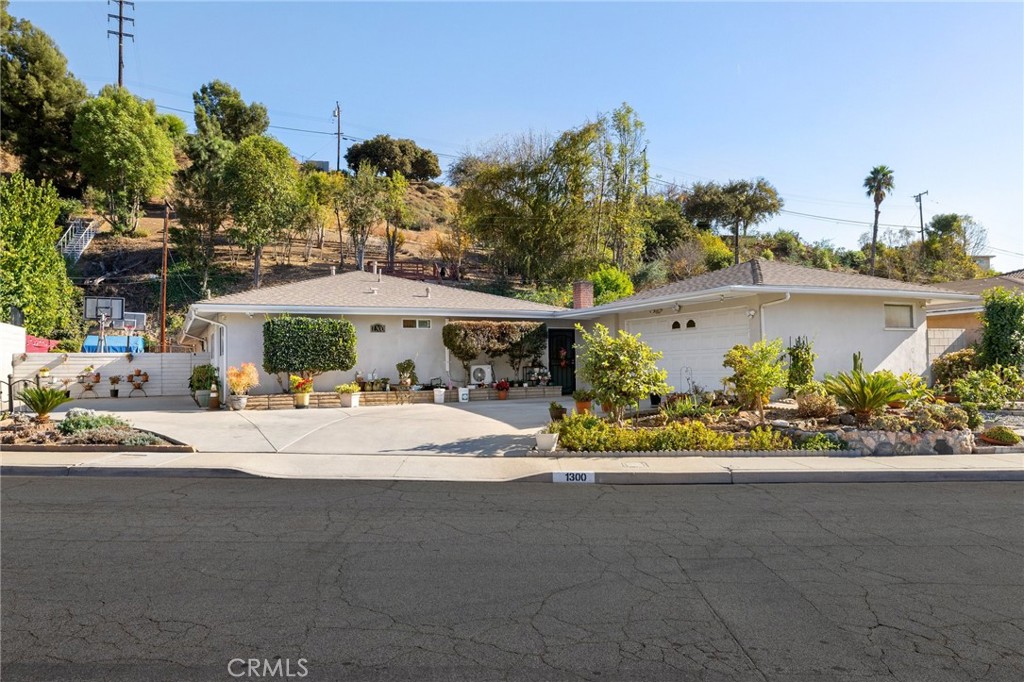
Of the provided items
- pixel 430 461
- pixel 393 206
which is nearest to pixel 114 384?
pixel 430 461

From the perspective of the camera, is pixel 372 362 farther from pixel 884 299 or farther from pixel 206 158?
pixel 206 158

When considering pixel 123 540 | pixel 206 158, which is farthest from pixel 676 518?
pixel 206 158

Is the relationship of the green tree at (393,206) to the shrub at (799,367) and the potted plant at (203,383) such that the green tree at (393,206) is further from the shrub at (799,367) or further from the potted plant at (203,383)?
the shrub at (799,367)

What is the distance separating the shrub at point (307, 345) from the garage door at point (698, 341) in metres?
8.59

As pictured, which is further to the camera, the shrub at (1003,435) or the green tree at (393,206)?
the green tree at (393,206)

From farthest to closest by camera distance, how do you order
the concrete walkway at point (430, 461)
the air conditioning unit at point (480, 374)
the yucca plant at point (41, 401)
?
the air conditioning unit at point (480, 374) → the yucca plant at point (41, 401) → the concrete walkway at point (430, 461)

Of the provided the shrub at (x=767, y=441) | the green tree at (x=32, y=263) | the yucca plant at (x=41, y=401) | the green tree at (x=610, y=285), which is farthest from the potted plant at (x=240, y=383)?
the green tree at (x=32, y=263)

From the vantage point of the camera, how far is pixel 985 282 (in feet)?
91.1

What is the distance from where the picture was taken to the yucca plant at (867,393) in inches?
454

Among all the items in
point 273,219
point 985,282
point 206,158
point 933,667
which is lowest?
point 933,667

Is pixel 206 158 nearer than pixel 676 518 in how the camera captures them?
No

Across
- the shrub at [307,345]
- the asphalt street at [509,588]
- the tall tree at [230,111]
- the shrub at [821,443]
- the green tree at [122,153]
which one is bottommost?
the asphalt street at [509,588]

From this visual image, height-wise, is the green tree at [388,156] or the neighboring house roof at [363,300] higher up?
the green tree at [388,156]

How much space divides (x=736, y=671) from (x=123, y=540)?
213 inches
